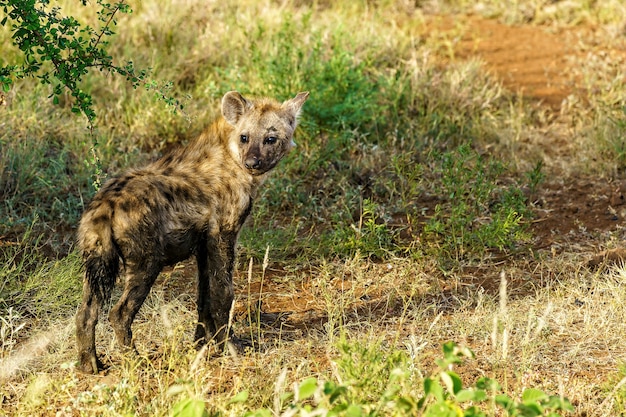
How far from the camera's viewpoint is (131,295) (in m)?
4.61

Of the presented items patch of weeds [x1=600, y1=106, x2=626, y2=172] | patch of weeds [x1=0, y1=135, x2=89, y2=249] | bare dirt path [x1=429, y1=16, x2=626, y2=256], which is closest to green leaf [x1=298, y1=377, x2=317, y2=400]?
bare dirt path [x1=429, y1=16, x2=626, y2=256]

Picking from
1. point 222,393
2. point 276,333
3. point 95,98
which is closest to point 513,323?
point 276,333

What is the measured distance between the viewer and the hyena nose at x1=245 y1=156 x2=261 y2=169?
5250 mm

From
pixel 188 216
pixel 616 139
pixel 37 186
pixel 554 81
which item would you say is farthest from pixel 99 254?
pixel 554 81

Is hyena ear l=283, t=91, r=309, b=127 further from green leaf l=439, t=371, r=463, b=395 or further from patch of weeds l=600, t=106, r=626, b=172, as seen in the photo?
patch of weeds l=600, t=106, r=626, b=172

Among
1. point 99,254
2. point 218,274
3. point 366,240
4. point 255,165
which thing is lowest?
point 366,240

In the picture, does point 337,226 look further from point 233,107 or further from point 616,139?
point 616,139

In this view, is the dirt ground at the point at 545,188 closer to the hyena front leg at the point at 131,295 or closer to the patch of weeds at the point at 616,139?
the patch of weeds at the point at 616,139

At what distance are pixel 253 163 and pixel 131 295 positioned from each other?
1.08m

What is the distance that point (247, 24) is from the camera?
911 cm

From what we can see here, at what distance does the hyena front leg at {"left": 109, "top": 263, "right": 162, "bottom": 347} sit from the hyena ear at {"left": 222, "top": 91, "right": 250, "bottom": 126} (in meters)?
1.23

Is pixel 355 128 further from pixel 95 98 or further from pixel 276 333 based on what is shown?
pixel 276 333

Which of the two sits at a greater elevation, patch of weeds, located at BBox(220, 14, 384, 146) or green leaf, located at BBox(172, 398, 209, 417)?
patch of weeds, located at BBox(220, 14, 384, 146)

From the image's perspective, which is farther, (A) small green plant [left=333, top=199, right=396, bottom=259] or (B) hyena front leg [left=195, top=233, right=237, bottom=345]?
(A) small green plant [left=333, top=199, right=396, bottom=259]
